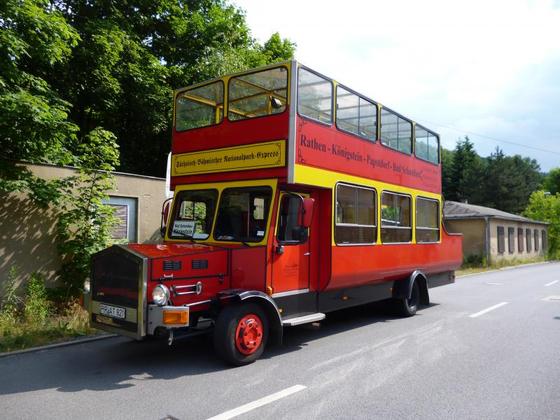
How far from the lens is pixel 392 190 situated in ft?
29.8

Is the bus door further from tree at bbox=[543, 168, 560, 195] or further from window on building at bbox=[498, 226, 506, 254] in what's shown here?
tree at bbox=[543, 168, 560, 195]

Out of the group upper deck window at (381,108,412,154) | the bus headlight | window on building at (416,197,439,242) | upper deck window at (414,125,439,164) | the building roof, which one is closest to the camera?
the bus headlight

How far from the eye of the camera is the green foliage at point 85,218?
9.05 metres

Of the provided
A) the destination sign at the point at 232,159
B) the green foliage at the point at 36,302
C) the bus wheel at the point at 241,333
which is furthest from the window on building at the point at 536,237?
the green foliage at the point at 36,302

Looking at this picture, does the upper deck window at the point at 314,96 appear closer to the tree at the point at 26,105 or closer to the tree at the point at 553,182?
the tree at the point at 26,105

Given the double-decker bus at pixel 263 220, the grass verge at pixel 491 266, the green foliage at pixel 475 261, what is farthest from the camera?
the green foliage at pixel 475 261

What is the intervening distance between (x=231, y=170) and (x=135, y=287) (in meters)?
2.22

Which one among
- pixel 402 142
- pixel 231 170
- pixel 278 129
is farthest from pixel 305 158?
pixel 402 142

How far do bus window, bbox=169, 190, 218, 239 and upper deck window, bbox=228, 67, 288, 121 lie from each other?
1256 millimetres

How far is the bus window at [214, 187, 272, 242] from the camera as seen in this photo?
6.57m

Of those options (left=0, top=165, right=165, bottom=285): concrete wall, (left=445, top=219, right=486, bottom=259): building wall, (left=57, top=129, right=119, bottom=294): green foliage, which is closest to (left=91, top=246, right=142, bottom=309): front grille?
(left=57, top=129, right=119, bottom=294): green foliage

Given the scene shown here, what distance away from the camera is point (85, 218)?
30.0ft

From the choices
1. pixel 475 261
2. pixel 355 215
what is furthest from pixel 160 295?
pixel 475 261

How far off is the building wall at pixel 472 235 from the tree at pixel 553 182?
174ft
